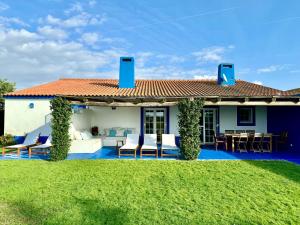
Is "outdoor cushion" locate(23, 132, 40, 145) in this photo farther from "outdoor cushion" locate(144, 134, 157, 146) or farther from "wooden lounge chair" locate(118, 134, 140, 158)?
"outdoor cushion" locate(144, 134, 157, 146)

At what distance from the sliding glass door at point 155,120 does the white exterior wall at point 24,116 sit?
709 centimetres

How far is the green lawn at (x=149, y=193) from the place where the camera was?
423cm

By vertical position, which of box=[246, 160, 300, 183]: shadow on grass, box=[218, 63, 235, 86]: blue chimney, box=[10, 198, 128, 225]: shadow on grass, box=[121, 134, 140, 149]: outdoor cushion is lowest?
box=[10, 198, 128, 225]: shadow on grass

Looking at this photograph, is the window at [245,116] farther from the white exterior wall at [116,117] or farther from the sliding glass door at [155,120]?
the white exterior wall at [116,117]

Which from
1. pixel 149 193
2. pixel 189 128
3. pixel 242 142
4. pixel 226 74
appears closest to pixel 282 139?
pixel 242 142

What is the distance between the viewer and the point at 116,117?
14.0 m

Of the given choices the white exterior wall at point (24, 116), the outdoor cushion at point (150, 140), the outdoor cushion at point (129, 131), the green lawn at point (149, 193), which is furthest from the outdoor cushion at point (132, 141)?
the white exterior wall at point (24, 116)

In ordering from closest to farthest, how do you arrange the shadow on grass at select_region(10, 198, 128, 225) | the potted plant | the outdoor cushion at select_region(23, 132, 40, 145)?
the shadow on grass at select_region(10, 198, 128, 225)
the outdoor cushion at select_region(23, 132, 40, 145)
the potted plant

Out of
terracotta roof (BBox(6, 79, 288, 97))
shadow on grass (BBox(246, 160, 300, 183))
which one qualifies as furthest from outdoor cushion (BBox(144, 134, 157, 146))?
shadow on grass (BBox(246, 160, 300, 183))

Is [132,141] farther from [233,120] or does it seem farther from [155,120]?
[233,120]

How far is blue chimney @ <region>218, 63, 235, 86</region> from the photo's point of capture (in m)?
15.9

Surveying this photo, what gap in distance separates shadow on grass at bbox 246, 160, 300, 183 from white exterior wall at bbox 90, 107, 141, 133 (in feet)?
24.9

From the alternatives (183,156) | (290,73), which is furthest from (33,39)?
(290,73)

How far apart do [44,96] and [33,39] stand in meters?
3.85
